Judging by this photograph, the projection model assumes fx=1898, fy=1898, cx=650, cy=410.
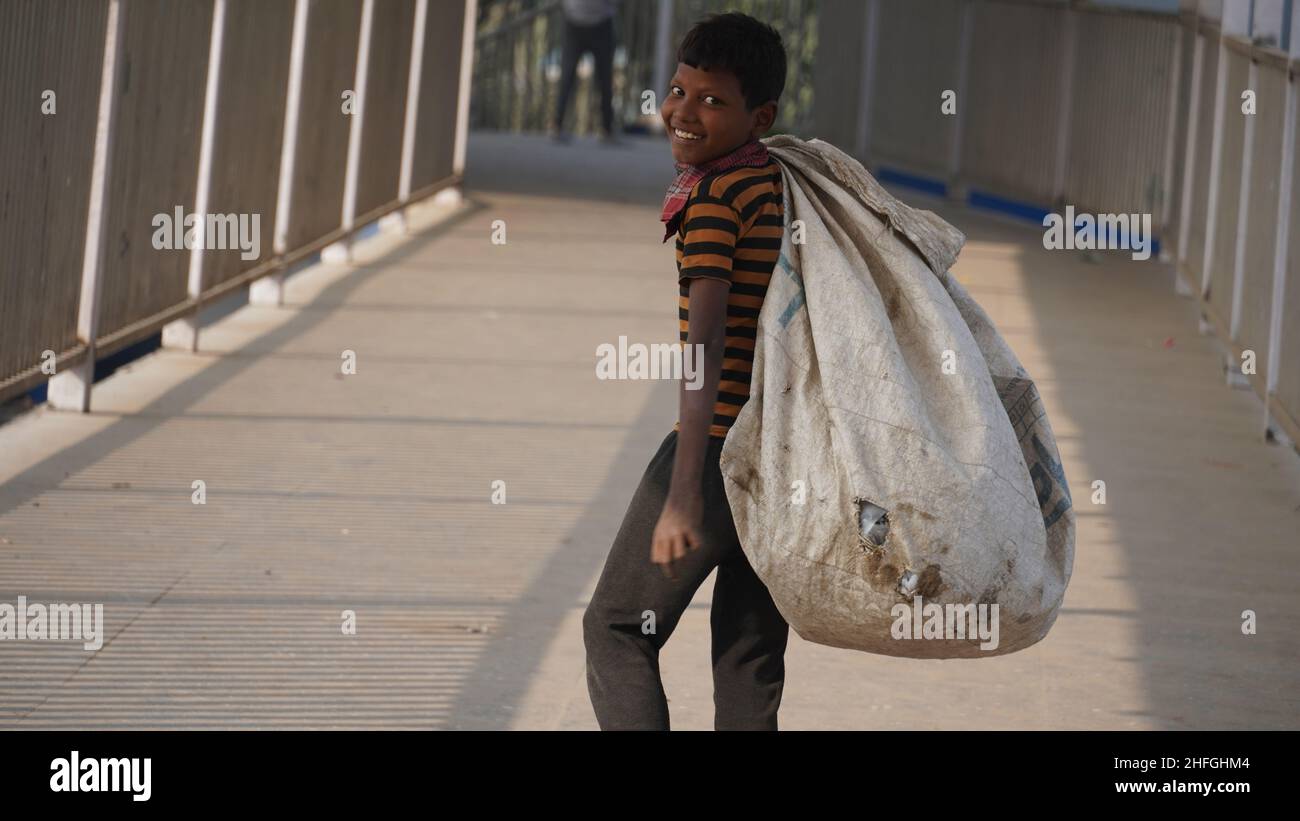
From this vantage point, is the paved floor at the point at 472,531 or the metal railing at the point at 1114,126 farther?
the metal railing at the point at 1114,126

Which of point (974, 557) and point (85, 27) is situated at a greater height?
point (85, 27)

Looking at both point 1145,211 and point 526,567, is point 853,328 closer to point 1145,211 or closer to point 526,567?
point 526,567

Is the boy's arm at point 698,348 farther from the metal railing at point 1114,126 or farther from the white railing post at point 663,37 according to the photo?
the white railing post at point 663,37

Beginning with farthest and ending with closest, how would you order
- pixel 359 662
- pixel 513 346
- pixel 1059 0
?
pixel 1059 0 < pixel 513 346 < pixel 359 662

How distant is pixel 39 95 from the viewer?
6.96 meters

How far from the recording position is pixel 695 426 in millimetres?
3258

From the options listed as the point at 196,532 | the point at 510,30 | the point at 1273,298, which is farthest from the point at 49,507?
the point at 510,30

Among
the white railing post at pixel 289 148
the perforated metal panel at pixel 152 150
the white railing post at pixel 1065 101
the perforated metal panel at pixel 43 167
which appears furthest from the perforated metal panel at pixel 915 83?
the perforated metal panel at pixel 43 167

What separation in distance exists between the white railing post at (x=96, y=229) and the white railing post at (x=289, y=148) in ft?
8.07

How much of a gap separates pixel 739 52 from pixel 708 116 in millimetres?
125

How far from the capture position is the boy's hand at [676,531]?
3.27 m

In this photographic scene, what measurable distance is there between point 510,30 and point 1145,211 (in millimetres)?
12375

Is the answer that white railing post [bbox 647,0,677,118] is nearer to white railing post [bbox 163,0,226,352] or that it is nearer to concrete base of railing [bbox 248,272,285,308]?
concrete base of railing [bbox 248,272,285,308]

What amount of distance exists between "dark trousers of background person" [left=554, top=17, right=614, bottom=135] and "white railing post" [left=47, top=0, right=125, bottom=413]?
13618 mm
